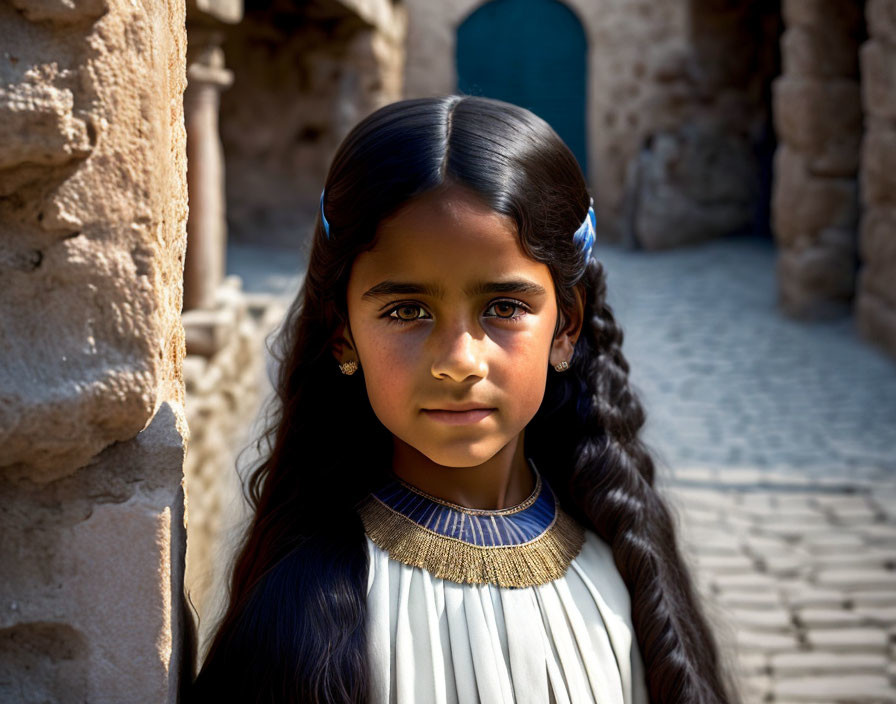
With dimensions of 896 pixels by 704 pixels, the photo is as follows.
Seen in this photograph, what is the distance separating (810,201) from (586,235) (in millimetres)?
6887

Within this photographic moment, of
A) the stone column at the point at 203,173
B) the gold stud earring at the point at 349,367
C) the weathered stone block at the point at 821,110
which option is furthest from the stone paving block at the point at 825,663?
the weathered stone block at the point at 821,110

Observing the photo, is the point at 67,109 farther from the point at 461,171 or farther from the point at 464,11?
the point at 464,11

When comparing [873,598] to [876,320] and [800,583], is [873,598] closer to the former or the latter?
[800,583]

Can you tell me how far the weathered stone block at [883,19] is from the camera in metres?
6.44

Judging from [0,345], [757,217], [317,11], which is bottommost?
[757,217]

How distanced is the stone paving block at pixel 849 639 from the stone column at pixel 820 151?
4.75 metres

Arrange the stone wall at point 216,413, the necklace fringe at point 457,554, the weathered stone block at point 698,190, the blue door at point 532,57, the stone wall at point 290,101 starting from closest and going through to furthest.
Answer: the necklace fringe at point 457,554 → the stone wall at point 216,413 → the stone wall at point 290,101 → the weathered stone block at point 698,190 → the blue door at point 532,57

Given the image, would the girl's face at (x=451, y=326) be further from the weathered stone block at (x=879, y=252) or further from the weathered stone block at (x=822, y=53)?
the weathered stone block at (x=822, y=53)

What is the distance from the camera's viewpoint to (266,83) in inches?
336

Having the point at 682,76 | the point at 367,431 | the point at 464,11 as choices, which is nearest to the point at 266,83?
the point at 682,76

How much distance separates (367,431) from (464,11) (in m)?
13.4

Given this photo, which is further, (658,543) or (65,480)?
(658,543)

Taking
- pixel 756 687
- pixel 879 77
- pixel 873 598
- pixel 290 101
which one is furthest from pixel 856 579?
pixel 290 101

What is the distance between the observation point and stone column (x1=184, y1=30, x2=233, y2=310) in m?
5.13
